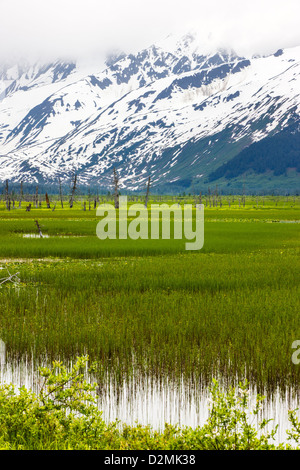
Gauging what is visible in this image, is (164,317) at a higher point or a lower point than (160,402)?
higher

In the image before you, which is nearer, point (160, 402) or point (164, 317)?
point (160, 402)

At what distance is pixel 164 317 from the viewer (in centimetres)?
1291

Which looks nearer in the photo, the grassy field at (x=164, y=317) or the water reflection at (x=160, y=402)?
the water reflection at (x=160, y=402)

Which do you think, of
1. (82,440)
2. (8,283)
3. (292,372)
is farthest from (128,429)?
(8,283)

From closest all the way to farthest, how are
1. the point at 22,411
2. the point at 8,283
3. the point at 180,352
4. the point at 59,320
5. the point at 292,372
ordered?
the point at 22,411, the point at 292,372, the point at 180,352, the point at 59,320, the point at 8,283

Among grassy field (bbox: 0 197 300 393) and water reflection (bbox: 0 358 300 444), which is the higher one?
grassy field (bbox: 0 197 300 393)

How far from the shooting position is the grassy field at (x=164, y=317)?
32.6 feet

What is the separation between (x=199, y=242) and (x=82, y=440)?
3036 centimetres

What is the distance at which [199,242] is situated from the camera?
119ft

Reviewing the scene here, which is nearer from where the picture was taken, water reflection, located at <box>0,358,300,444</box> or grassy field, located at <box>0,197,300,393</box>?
water reflection, located at <box>0,358,300,444</box>

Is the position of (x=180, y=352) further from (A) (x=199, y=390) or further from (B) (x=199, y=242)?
(B) (x=199, y=242)

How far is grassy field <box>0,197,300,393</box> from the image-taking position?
9.93 m
